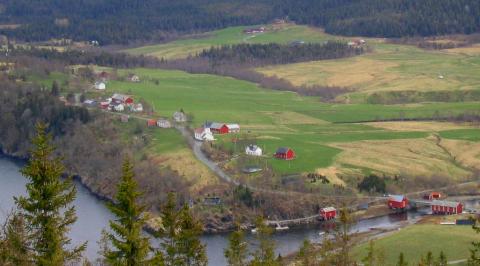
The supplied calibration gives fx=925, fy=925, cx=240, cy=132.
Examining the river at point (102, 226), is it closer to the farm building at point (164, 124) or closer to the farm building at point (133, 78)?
the farm building at point (164, 124)

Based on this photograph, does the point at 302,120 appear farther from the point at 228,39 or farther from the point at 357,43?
the point at 228,39

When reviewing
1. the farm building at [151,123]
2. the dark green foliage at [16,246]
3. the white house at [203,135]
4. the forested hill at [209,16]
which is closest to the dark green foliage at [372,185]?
the white house at [203,135]

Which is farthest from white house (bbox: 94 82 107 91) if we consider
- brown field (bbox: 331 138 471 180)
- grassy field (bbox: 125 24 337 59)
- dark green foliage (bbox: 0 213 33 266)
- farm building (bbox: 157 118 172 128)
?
dark green foliage (bbox: 0 213 33 266)

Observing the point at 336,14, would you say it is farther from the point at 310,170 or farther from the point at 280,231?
the point at 280,231

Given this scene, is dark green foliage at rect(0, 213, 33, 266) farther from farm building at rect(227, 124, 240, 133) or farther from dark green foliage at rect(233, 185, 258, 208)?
farm building at rect(227, 124, 240, 133)

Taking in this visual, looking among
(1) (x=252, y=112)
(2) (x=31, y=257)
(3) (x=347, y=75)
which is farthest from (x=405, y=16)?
(2) (x=31, y=257)
